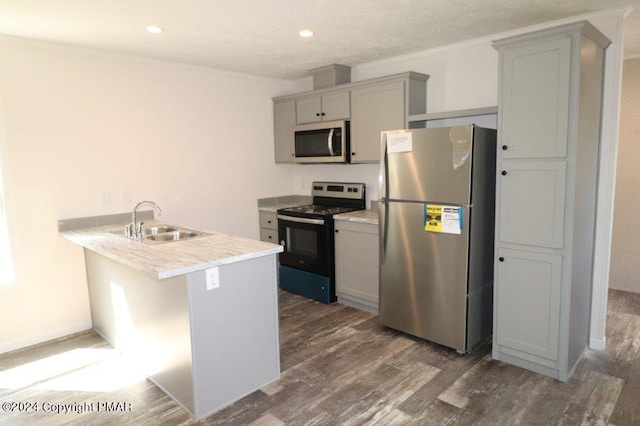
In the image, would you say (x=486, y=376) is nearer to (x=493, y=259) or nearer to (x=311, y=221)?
(x=493, y=259)

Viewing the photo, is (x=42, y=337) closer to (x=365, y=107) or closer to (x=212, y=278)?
(x=212, y=278)

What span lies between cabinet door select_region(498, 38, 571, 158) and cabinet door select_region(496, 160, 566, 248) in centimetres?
9

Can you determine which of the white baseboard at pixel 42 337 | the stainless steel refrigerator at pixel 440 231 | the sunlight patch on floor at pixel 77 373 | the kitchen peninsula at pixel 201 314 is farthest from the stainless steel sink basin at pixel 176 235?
the stainless steel refrigerator at pixel 440 231

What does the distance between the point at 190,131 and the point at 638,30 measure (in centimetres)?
394

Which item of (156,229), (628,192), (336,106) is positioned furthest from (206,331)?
(628,192)

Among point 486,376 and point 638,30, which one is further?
point 638,30

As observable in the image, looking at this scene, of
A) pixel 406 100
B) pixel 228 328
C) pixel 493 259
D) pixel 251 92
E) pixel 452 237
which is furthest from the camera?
pixel 251 92

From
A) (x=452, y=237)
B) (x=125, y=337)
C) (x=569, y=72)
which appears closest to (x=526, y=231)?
(x=452, y=237)

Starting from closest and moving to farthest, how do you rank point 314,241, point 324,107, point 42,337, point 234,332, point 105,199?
point 234,332 < point 42,337 < point 105,199 < point 314,241 < point 324,107

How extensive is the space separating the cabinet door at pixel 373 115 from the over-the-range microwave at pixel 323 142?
9cm

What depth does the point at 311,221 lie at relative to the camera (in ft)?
13.3

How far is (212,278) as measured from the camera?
231cm

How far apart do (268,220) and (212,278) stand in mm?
2427

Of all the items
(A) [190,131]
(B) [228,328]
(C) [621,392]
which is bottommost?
(C) [621,392]
